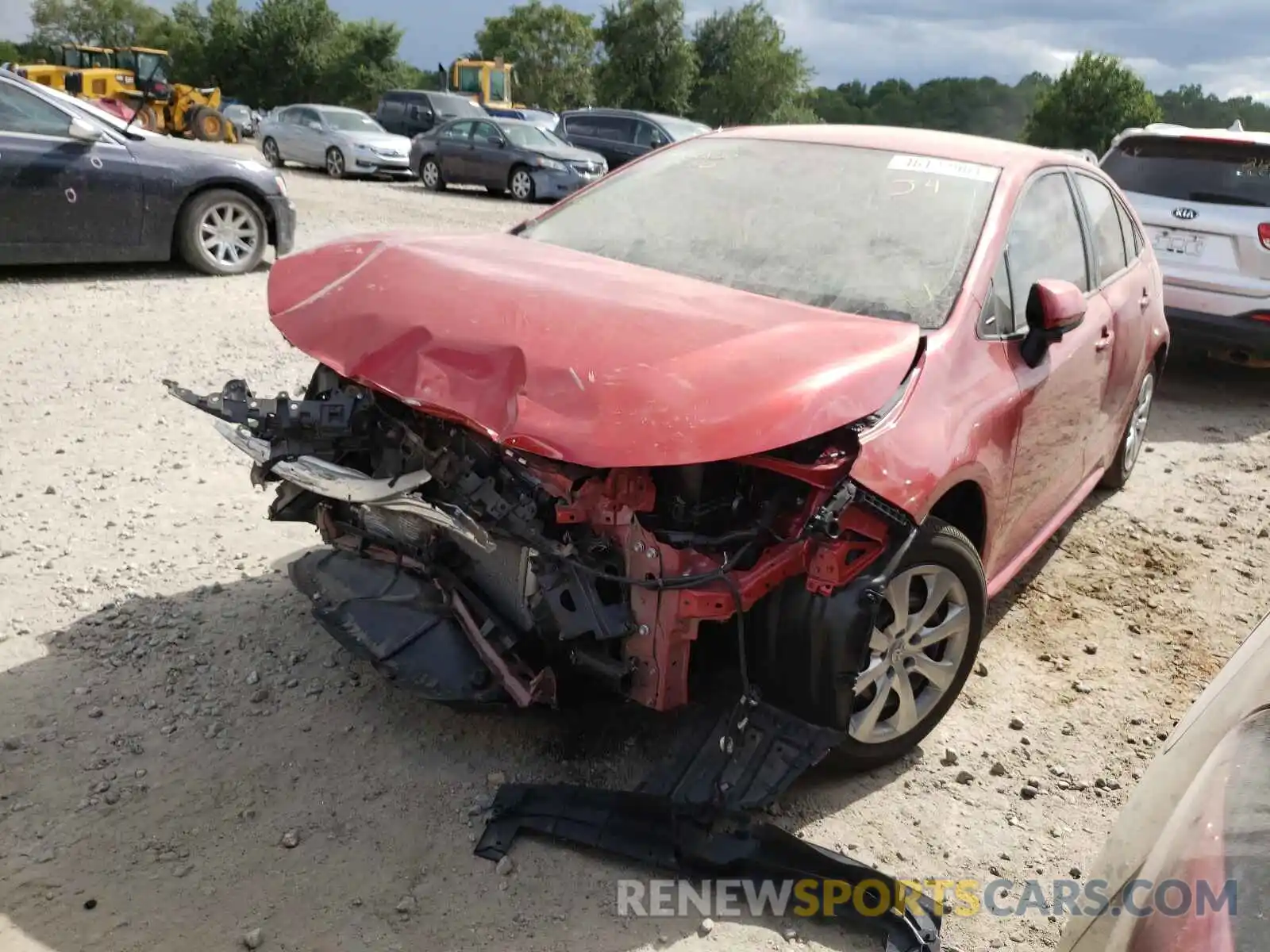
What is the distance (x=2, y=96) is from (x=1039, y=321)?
7.73 metres

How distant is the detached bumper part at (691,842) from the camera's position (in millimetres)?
2609

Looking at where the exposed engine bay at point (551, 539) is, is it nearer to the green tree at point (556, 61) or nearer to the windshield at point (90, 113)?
the windshield at point (90, 113)

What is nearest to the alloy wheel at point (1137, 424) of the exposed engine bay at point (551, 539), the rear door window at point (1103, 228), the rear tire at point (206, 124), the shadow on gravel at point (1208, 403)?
the rear door window at point (1103, 228)

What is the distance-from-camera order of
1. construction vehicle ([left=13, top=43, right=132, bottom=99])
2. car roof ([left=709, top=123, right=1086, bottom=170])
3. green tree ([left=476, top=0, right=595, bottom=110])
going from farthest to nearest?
green tree ([left=476, top=0, right=595, bottom=110]) → construction vehicle ([left=13, top=43, right=132, bottom=99]) → car roof ([left=709, top=123, right=1086, bottom=170])

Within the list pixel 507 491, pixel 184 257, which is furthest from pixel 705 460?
pixel 184 257

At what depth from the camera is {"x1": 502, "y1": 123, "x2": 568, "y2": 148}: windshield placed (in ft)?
58.9

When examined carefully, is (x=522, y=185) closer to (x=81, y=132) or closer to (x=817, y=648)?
(x=81, y=132)

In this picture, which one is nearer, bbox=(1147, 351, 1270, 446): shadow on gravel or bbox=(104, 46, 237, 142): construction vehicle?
bbox=(1147, 351, 1270, 446): shadow on gravel

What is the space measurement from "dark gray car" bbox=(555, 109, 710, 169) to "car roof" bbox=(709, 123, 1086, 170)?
51.7 feet

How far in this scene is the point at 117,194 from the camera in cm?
798

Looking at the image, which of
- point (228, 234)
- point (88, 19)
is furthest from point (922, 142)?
point (88, 19)

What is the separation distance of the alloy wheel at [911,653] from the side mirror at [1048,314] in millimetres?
830

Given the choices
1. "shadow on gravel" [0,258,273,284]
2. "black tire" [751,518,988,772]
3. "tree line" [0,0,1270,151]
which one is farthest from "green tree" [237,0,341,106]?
Answer: "black tire" [751,518,988,772]

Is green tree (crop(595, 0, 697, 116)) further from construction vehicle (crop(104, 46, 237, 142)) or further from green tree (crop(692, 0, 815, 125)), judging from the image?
construction vehicle (crop(104, 46, 237, 142))
